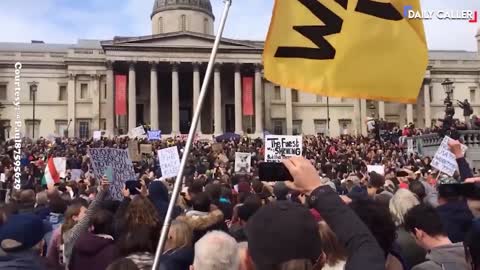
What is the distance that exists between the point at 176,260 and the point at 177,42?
55122 mm

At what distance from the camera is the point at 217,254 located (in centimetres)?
336

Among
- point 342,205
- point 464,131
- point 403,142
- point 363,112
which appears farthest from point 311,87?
point 363,112

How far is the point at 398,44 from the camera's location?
15.9 ft

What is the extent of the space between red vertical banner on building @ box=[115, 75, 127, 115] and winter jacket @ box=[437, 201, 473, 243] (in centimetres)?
5279

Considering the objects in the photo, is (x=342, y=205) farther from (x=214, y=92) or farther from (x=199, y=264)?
(x=214, y=92)

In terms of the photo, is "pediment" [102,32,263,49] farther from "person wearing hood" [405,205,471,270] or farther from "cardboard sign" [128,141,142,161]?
"person wearing hood" [405,205,471,270]

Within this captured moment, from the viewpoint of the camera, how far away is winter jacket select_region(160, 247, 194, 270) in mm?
4445

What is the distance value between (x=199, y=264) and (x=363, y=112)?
2503 inches

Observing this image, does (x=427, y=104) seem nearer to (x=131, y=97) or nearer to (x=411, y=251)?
(x=131, y=97)

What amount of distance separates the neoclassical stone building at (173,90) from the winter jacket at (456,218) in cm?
5113

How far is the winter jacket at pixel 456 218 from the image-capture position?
16.9 ft

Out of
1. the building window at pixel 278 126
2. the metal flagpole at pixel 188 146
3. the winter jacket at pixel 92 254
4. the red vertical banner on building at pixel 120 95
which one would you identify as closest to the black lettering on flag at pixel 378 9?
the metal flagpole at pixel 188 146

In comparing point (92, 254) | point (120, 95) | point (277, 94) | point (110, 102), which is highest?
point (277, 94)

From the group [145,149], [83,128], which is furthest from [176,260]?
[83,128]
